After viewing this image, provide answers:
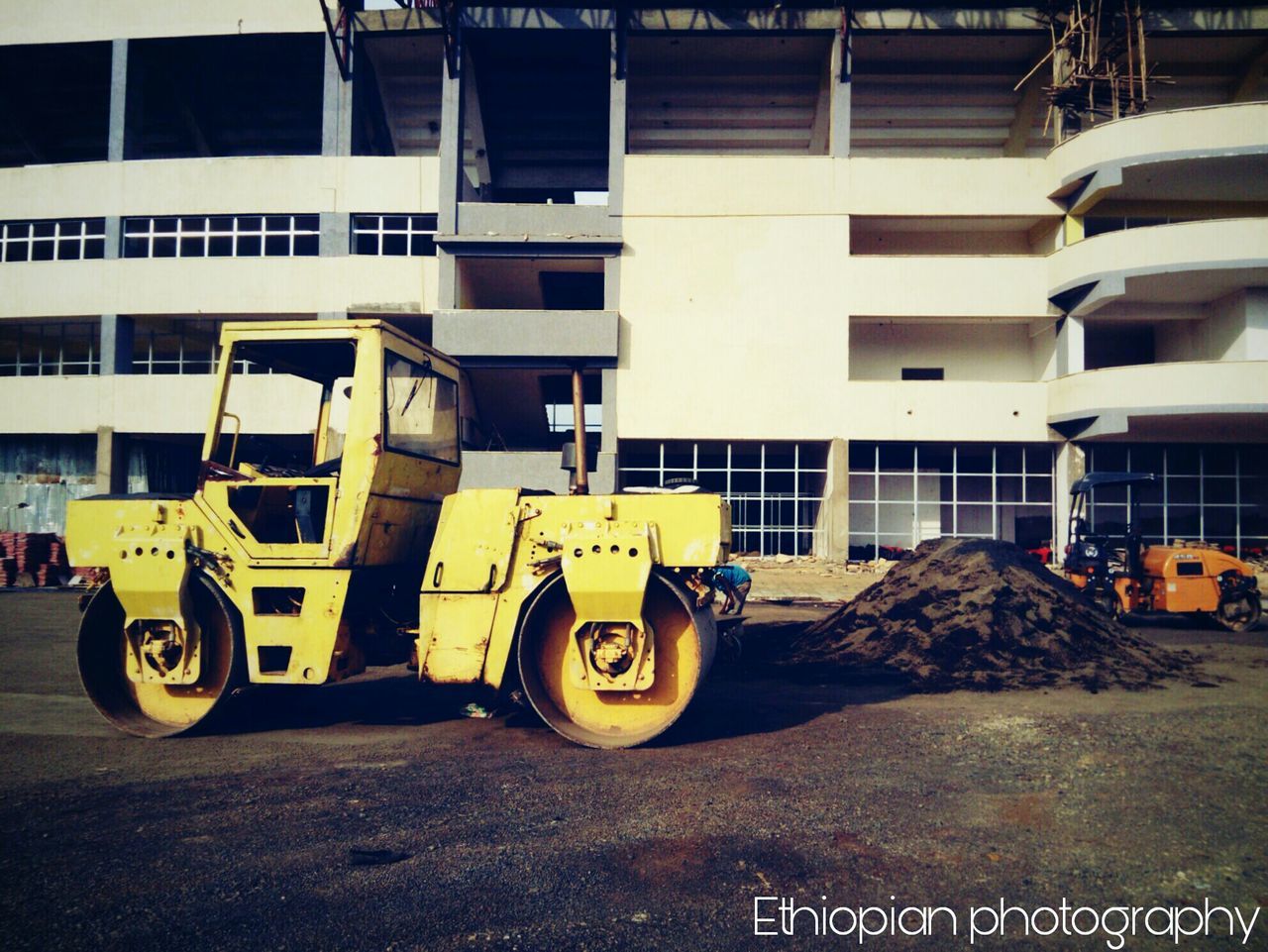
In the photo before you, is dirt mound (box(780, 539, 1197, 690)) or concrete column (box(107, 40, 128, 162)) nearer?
dirt mound (box(780, 539, 1197, 690))

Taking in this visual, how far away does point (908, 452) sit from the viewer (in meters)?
22.5

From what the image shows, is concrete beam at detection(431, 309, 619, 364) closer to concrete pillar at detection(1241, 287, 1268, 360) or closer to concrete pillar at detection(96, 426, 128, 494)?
concrete pillar at detection(96, 426, 128, 494)

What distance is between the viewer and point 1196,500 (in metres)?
22.2

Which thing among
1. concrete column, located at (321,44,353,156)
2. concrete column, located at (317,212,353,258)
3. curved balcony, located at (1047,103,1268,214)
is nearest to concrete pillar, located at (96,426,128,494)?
concrete column, located at (317,212,353,258)

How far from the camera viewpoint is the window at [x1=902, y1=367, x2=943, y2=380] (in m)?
23.0

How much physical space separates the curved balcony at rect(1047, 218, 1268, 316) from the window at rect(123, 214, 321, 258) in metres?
20.0

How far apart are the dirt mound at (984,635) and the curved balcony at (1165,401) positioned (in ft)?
41.5

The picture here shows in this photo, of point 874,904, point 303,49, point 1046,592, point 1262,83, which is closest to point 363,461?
point 874,904

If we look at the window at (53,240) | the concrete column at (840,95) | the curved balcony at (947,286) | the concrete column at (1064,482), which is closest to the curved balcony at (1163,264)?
the curved balcony at (947,286)

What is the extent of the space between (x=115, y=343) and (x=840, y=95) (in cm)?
2112

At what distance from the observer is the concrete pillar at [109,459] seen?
22.7 metres

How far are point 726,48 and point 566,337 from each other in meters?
9.56

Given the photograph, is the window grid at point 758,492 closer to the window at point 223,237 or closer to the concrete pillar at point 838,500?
the concrete pillar at point 838,500

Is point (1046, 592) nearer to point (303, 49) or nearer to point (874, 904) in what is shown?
point (874, 904)
